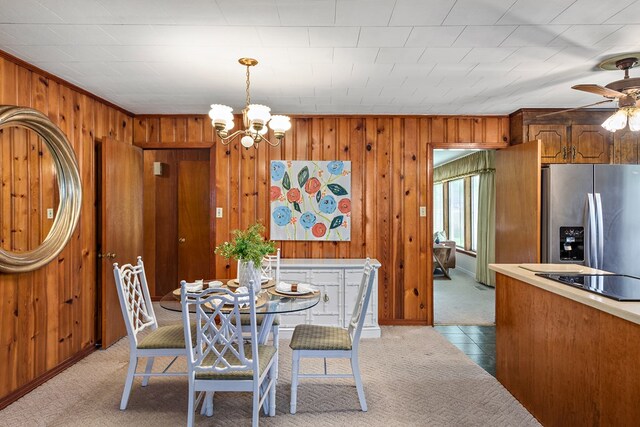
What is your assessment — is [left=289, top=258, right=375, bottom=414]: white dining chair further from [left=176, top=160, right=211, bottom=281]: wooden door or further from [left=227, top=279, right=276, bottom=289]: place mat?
[left=176, top=160, right=211, bottom=281]: wooden door

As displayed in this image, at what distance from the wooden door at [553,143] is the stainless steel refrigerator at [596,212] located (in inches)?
17.7

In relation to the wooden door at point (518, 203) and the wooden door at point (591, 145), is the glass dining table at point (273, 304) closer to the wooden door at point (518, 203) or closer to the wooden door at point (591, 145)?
the wooden door at point (518, 203)

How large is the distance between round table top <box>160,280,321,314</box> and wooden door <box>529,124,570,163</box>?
3.04 metres

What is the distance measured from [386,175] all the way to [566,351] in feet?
8.72

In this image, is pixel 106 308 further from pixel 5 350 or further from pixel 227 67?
pixel 227 67

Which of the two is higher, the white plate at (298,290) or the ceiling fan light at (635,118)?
the ceiling fan light at (635,118)

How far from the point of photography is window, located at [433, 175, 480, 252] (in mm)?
7500

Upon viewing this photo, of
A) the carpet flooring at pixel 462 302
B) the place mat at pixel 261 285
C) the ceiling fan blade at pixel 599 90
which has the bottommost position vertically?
the carpet flooring at pixel 462 302

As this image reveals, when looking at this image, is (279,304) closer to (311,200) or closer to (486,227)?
(311,200)

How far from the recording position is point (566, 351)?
207cm

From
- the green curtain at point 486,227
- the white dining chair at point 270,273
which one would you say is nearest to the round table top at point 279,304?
the white dining chair at point 270,273

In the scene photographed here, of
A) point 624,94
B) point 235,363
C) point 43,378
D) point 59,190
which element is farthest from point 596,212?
point 43,378

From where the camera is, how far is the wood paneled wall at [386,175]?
14.3 feet

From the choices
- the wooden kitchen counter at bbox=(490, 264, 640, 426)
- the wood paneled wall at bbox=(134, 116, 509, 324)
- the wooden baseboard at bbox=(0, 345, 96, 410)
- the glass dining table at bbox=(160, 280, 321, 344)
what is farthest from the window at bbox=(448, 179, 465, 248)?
the wooden baseboard at bbox=(0, 345, 96, 410)
